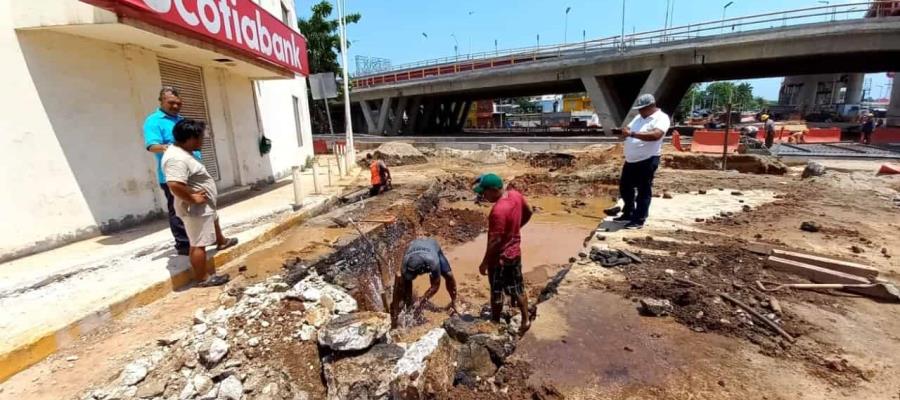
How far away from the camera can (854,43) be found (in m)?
15.5

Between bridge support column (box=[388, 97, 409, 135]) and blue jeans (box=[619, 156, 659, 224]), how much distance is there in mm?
28516

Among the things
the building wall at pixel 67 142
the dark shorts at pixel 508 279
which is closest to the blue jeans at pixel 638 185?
the dark shorts at pixel 508 279

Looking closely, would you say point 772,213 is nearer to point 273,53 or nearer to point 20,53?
point 273,53

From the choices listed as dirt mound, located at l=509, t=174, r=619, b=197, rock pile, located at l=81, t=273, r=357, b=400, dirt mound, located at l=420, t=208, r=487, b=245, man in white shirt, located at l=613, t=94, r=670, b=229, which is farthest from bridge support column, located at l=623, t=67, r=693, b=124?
rock pile, located at l=81, t=273, r=357, b=400

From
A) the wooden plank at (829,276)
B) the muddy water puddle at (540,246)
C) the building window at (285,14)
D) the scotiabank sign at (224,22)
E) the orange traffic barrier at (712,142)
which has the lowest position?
the muddy water puddle at (540,246)

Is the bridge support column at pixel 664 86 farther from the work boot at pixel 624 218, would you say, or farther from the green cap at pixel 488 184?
the green cap at pixel 488 184

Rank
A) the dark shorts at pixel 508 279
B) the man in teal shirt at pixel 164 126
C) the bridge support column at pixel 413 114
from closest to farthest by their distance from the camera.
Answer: the dark shorts at pixel 508 279, the man in teal shirt at pixel 164 126, the bridge support column at pixel 413 114

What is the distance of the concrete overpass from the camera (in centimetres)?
1580

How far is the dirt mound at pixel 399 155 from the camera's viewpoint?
54.9 feet

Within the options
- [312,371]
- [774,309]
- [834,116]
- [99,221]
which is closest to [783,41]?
[774,309]

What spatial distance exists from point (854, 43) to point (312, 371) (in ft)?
73.1

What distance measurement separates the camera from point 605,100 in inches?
847

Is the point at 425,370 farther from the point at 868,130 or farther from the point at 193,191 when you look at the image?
the point at 868,130

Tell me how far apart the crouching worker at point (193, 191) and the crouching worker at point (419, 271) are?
179 centimetres
